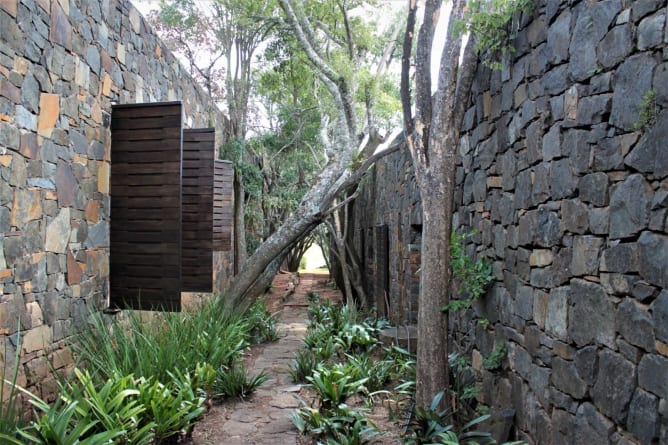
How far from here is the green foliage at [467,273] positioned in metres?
3.75

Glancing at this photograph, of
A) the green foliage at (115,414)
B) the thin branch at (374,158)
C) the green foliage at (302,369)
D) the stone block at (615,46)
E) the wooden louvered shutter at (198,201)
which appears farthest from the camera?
the thin branch at (374,158)

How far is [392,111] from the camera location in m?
11.6

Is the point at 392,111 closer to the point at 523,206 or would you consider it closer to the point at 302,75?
the point at 302,75

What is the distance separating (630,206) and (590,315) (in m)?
0.55

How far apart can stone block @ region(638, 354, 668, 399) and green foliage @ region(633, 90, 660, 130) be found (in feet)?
2.77

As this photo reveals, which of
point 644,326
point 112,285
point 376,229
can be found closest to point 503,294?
point 644,326

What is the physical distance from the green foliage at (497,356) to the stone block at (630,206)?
4.71 ft

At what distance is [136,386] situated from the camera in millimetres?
3824

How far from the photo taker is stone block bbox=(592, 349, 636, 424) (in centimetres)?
209

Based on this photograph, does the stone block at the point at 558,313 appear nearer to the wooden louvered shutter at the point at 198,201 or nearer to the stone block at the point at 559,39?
the stone block at the point at 559,39

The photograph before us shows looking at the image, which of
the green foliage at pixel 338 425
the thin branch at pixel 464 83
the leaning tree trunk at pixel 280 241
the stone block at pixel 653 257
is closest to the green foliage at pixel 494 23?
the thin branch at pixel 464 83

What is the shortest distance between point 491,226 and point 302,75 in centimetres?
1025

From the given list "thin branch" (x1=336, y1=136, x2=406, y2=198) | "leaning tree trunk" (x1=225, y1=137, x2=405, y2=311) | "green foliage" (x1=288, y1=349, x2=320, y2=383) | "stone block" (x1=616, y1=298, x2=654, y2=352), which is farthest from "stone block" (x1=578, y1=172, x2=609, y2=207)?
"leaning tree trunk" (x1=225, y1=137, x2=405, y2=311)

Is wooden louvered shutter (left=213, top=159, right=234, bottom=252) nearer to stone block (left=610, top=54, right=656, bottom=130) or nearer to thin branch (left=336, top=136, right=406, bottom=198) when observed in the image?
thin branch (left=336, top=136, right=406, bottom=198)
